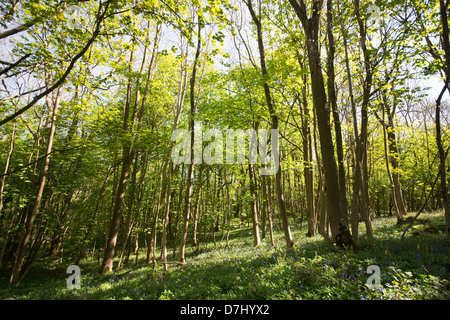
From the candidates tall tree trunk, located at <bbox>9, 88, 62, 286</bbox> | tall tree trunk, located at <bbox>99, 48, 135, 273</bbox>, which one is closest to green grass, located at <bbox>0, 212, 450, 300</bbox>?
tall tree trunk, located at <bbox>99, 48, 135, 273</bbox>

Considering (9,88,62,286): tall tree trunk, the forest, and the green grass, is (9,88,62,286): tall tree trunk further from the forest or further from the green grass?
the green grass

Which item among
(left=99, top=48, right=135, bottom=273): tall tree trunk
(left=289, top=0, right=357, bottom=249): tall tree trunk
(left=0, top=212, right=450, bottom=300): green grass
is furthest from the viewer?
(left=99, top=48, right=135, bottom=273): tall tree trunk

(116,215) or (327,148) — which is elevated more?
(327,148)

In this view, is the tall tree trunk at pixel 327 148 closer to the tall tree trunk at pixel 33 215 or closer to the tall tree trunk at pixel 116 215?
the tall tree trunk at pixel 116 215

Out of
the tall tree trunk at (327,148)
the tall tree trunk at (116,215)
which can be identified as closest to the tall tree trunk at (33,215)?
the tall tree trunk at (116,215)

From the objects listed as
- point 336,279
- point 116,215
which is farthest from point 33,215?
point 336,279

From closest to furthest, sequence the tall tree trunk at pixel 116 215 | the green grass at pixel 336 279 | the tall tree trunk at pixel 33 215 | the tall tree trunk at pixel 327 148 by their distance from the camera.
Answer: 1. the green grass at pixel 336 279
2. the tall tree trunk at pixel 327 148
3. the tall tree trunk at pixel 33 215
4. the tall tree trunk at pixel 116 215

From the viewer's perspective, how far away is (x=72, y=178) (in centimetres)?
1419

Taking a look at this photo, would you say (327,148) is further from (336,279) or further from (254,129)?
(254,129)
